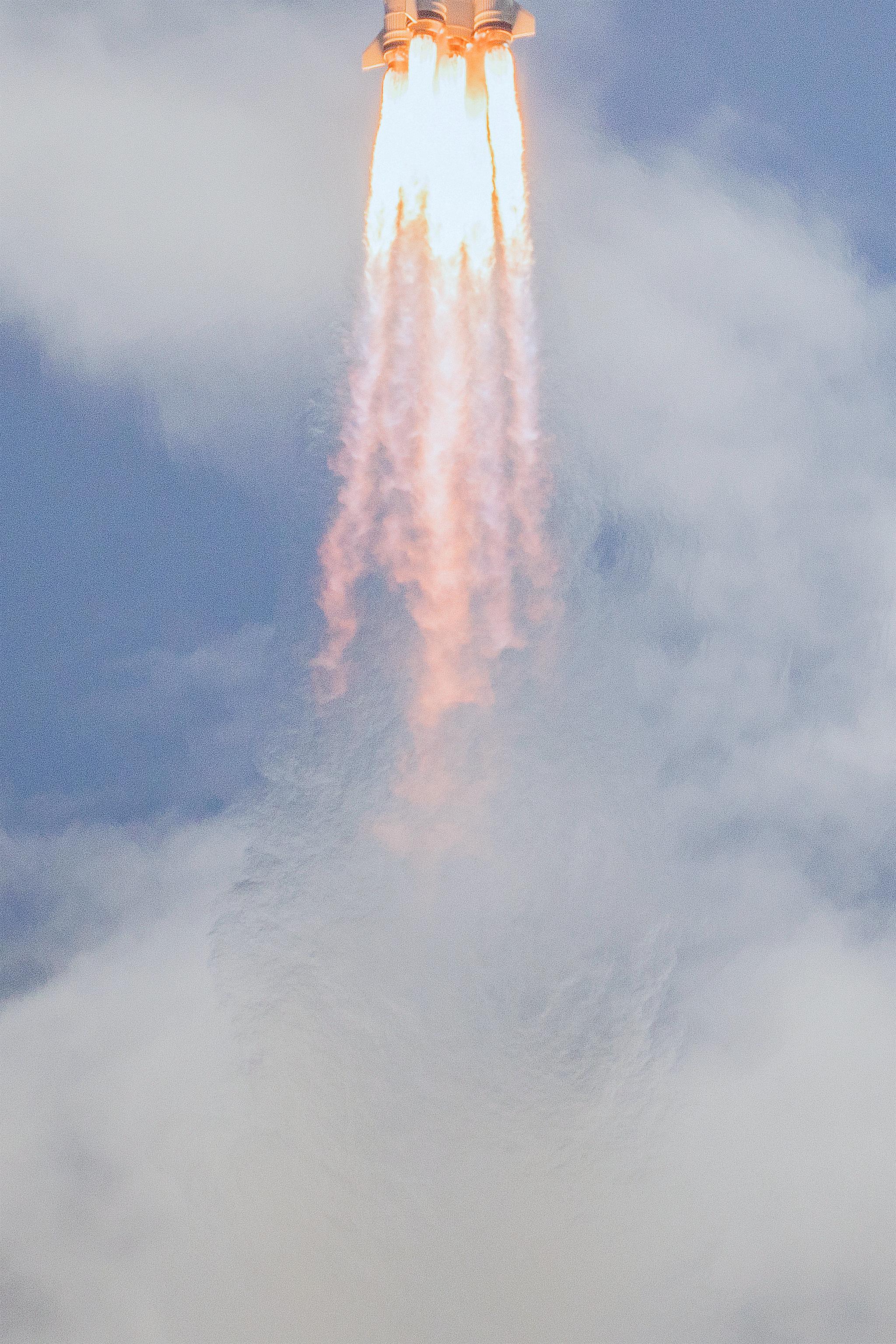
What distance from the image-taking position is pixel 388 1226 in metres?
16.3

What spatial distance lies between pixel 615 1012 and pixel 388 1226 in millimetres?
3477

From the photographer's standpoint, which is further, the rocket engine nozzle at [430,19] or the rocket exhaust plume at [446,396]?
the rocket exhaust plume at [446,396]

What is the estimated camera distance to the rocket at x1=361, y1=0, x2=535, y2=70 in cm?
1499

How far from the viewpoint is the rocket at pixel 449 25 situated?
49.2 feet

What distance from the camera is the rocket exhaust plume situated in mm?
15953

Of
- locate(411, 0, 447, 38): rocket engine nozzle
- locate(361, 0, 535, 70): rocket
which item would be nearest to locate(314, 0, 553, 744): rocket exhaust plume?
locate(361, 0, 535, 70): rocket

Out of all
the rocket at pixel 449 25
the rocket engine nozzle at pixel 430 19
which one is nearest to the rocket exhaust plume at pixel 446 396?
the rocket at pixel 449 25

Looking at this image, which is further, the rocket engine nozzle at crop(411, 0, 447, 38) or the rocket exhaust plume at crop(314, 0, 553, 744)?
the rocket exhaust plume at crop(314, 0, 553, 744)

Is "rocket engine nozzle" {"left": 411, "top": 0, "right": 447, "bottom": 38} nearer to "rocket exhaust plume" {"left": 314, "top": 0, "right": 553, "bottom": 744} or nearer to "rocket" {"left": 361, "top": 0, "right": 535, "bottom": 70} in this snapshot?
"rocket" {"left": 361, "top": 0, "right": 535, "bottom": 70}

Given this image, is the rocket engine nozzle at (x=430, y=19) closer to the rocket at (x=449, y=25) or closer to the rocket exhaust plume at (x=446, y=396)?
the rocket at (x=449, y=25)

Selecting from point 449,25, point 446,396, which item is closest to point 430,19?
point 449,25

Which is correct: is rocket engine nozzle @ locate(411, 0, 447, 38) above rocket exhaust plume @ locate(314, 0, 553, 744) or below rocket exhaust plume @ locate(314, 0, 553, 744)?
above

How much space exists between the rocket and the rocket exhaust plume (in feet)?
0.14

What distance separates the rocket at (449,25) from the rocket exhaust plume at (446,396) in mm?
42
